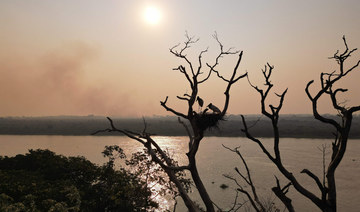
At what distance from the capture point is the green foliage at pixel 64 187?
1225 cm

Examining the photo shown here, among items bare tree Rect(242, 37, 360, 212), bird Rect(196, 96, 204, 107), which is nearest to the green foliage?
bird Rect(196, 96, 204, 107)

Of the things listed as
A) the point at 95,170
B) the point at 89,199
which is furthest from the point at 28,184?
the point at 95,170

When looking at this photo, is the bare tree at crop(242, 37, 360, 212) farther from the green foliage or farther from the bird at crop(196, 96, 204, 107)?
the green foliage

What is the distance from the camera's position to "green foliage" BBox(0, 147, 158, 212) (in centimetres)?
1225

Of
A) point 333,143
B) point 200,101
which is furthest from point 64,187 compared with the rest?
point 333,143

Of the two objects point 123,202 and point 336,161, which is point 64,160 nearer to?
point 123,202

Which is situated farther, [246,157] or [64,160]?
[246,157]

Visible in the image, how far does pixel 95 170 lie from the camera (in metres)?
17.1

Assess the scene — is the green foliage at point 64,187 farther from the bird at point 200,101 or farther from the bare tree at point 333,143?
the bare tree at point 333,143

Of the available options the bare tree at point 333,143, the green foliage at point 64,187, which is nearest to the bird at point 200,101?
the bare tree at point 333,143

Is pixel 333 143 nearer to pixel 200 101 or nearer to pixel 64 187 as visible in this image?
pixel 200 101

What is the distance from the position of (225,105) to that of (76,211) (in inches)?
315

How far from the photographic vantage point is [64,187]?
45.0 feet

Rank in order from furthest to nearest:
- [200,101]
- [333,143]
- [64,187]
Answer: [64,187]
[200,101]
[333,143]
